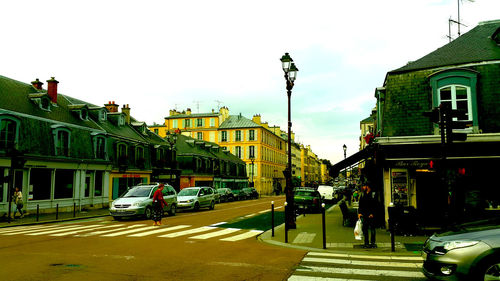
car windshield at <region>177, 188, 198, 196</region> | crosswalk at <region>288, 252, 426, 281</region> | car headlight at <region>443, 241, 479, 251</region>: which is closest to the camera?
car headlight at <region>443, 241, 479, 251</region>

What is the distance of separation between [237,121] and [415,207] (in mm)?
66070

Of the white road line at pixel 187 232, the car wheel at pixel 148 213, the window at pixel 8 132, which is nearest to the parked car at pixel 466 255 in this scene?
the white road line at pixel 187 232

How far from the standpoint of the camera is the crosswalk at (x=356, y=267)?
6957 mm

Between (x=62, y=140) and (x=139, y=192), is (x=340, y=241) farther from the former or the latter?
(x=62, y=140)

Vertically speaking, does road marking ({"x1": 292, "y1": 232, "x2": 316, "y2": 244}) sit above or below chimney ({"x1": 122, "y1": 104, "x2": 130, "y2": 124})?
below

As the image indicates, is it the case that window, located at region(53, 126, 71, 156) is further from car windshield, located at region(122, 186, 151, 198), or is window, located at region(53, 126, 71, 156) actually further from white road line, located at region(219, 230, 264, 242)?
white road line, located at region(219, 230, 264, 242)

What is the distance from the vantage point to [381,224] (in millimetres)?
15109

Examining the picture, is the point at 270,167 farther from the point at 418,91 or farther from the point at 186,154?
the point at 418,91

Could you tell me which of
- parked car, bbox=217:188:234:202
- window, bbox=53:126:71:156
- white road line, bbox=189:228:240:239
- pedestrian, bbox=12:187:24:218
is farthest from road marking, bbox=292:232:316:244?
parked car, bbox=217:188:234:202

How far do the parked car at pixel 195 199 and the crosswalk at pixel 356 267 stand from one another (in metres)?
16.7

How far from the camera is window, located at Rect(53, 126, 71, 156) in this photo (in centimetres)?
2577

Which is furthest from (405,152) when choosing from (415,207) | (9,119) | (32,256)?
(9,119)

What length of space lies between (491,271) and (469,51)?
1156 cm

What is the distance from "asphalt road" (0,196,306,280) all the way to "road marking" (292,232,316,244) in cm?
122
